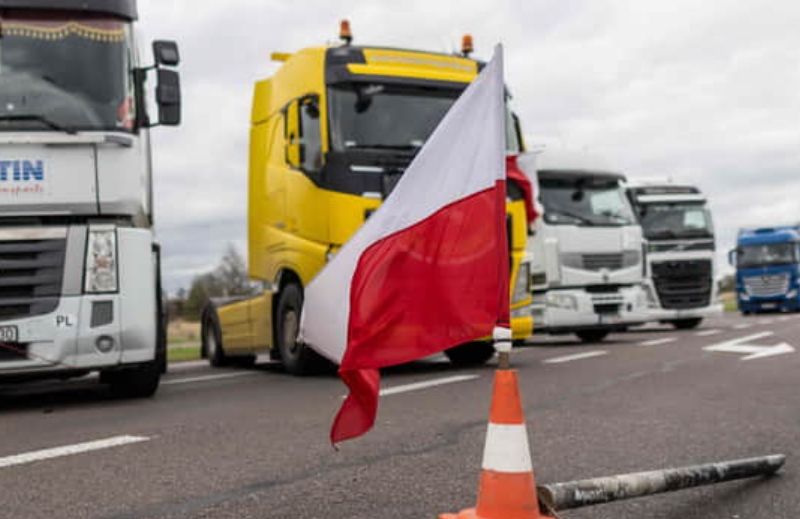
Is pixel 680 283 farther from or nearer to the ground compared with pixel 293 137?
nearer to the ground

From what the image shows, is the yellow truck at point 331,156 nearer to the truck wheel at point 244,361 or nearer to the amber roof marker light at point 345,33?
the amber roof marker light at point 345,33

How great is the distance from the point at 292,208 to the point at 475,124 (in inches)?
293

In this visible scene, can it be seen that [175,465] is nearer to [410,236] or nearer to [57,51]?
[410,236]

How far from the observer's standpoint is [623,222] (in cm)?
1764

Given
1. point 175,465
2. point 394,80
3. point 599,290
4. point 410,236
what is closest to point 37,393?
point 394,80

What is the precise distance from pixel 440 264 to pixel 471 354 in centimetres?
910

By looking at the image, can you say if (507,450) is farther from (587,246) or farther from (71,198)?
(587,246)

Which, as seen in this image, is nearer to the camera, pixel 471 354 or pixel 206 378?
pixel 206 378

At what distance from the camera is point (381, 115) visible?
10.9 m

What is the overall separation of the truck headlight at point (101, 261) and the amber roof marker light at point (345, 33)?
4521 millimetres

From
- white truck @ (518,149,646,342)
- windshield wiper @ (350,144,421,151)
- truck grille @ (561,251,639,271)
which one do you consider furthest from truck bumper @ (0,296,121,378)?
truck grille @ (561,251,639,271)

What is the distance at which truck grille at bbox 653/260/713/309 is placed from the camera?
2098 centimetres

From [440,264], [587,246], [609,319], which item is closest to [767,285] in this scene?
[609,319]

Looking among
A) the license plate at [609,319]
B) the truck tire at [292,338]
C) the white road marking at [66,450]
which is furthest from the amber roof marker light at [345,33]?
the license plate at [609,319]
